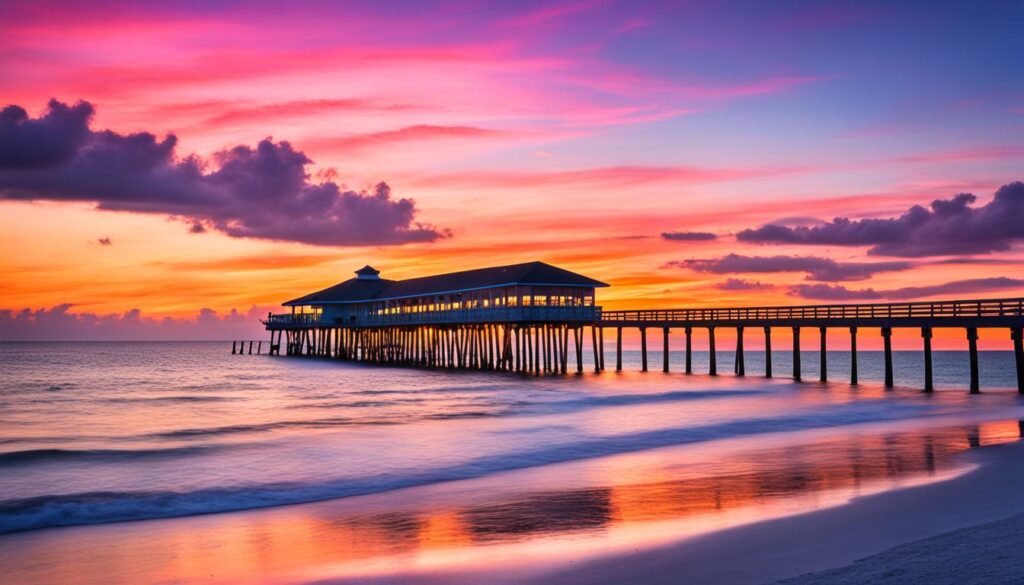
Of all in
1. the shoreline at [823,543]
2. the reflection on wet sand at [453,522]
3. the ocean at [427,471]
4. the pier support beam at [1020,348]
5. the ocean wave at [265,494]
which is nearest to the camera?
the shoreline at [823,543]

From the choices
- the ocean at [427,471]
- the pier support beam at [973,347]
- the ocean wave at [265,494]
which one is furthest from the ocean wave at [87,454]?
the pier support beam at [973,347]

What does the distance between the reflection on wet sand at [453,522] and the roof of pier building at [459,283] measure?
114 ft

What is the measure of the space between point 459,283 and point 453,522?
156ft

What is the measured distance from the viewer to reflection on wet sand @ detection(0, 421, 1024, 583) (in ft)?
35.6

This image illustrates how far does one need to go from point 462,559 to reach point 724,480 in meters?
7.20

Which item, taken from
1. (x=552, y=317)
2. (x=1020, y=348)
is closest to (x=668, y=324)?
(x=552, y=317)

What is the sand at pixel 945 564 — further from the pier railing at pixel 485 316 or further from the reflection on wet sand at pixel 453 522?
the pier railing at pixel 485 316

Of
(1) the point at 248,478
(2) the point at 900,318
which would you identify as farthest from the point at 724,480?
(2) the point at 900,318

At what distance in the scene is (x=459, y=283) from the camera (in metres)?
60.2

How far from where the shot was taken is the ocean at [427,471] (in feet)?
37.9

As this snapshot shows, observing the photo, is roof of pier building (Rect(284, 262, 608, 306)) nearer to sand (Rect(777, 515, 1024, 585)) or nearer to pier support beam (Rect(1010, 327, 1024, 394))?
pier support beam (Rect(1010, 327, 1024, 394))

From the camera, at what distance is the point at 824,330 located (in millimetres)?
44062

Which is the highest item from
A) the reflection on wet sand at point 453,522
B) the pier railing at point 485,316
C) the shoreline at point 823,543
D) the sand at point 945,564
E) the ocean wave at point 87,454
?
the pier railing at point 485,316

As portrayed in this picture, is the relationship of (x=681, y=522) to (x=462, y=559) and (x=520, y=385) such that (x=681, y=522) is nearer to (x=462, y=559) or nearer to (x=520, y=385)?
(x=462, y=559)
